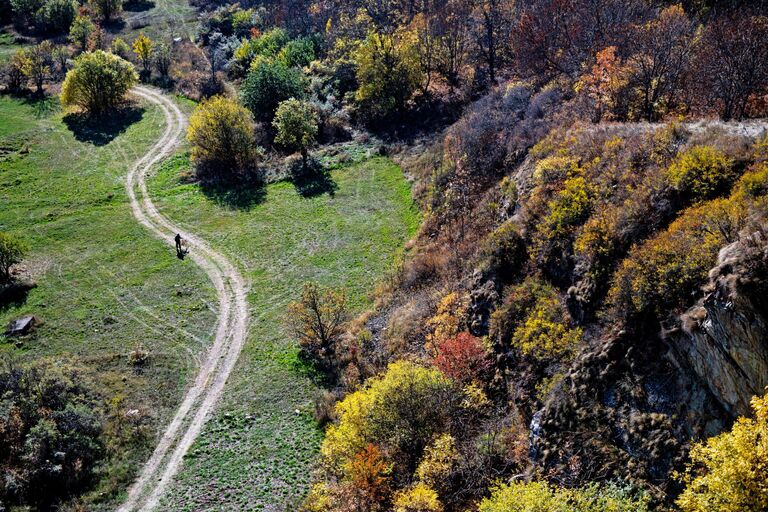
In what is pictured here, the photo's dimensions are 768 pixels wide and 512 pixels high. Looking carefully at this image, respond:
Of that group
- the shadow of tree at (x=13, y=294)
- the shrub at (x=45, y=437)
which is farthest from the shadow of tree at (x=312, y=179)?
the shrub at (x=45, y=437)

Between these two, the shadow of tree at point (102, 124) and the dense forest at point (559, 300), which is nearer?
the dense forest at point (559, 300)


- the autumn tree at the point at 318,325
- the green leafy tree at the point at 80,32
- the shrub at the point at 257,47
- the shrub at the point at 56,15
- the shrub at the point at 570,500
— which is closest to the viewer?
the shrub at the point at 570,500

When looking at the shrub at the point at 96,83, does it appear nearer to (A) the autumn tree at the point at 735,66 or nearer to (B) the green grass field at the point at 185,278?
(B) the green grass field at the point at 185,278

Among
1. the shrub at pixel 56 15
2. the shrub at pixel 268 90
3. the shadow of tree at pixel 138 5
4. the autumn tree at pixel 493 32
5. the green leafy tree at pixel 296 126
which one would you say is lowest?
the green leafy tree at pixel 296 126

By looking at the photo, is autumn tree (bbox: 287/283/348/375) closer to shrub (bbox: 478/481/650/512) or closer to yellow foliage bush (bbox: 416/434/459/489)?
yellow foliage bush (bbox: 416/434/459/489)

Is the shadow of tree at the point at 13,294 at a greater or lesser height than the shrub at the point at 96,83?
lesser

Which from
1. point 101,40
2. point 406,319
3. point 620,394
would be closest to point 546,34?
Result: point 406,319

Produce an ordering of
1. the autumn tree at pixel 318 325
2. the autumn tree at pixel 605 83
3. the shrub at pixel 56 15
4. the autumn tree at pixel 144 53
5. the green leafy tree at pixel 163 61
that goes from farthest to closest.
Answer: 1. the shrub at pixel 56 15
2. the autumn tree at pixel 144 53
3. the green leafy tree at pixel 163 61
4. the autumn tree at pixel 318 325
5. the autumn tree at pixel 605 83

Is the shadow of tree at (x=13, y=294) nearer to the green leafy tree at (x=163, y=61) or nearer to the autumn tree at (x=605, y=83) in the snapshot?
the autumn tree at (x=605, y=83)
